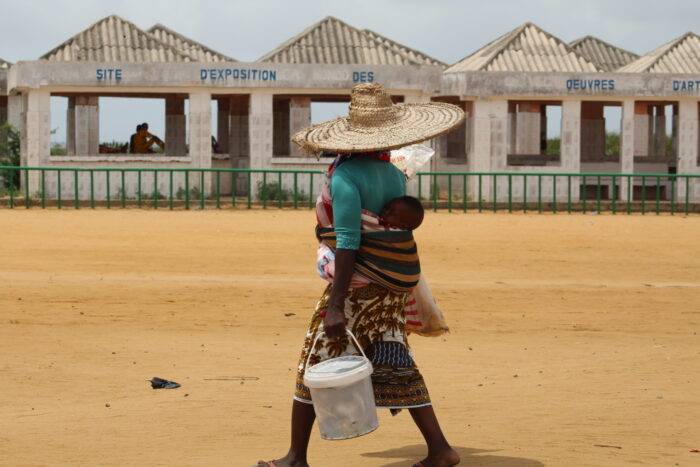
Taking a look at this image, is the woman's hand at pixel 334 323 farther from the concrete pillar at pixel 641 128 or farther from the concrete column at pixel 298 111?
the concrete pillar at pixel 641 128

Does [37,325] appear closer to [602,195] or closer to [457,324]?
[457,324]

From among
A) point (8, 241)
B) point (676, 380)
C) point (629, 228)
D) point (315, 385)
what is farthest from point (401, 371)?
point (629, 228)

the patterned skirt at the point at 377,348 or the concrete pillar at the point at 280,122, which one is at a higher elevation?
the concrete pillar at the point at 280,122

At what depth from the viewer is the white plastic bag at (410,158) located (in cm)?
697

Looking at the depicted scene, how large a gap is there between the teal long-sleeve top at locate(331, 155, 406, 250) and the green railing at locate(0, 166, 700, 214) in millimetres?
20699

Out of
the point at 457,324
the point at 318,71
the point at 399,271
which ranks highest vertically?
the point at 318,71

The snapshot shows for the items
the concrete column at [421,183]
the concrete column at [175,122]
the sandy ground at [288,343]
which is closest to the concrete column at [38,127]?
the concrete column at [175,122]

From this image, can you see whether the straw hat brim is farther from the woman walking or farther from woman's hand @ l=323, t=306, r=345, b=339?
woman's hand @ l=323, t=306, r=345, b=339

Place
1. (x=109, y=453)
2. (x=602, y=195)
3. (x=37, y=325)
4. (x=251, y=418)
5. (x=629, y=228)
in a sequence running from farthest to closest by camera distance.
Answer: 1. (x=602, y=195)
2. (x=629, y=228)
3. (x=37, y=325)
4. (x=251, y=418)
5. (x=109, y=453)

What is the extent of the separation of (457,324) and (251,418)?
18.7ft

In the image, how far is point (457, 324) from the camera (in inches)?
553

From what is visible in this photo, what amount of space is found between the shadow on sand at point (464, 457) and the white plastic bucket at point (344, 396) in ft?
2.45

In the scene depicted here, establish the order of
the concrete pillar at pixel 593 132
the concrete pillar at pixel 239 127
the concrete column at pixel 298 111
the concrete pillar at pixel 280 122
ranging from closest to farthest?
the concrete column at pixel 298 111, the concrete pillar at pixel 239 127, the concrete pillar at pixel 280 122, the concrete pillar at pixel 593 132

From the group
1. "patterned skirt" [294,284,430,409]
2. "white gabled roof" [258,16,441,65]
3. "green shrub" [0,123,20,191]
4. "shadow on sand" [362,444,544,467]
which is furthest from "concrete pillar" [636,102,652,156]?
"patterned skirt" [294,284,430,409]
